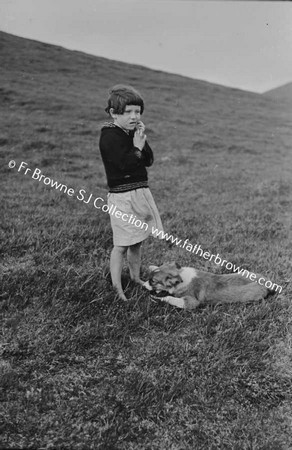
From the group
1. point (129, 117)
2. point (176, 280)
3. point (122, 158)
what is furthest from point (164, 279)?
point (129, 117)

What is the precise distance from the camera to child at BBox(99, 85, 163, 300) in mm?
3879

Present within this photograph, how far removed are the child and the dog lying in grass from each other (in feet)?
1.46

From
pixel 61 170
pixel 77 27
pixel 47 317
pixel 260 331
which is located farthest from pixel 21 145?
pixel 260 331

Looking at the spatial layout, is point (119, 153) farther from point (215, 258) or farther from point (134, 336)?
point (215, 258)

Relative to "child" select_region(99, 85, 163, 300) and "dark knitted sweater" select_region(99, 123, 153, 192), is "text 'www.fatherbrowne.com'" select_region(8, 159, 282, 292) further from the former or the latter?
"dark knitted sweater" select_region(99, 123, 153, 192)

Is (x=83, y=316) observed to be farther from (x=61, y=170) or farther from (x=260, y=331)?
(x=61, y=170)

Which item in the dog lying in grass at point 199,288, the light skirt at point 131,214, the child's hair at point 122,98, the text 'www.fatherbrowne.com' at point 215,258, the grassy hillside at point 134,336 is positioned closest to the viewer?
Result: the grassy hillside at point 134,336

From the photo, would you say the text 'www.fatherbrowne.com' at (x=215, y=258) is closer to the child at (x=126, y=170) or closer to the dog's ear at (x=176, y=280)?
the child at (x=126, y=170)

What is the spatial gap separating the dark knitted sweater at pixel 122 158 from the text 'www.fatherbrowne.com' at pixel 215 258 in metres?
0.59

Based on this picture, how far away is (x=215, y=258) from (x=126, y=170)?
2.11 m

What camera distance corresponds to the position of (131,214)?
13.5 ft

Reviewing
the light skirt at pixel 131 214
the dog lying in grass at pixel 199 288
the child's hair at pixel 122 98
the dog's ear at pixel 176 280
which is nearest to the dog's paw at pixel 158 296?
the dog lying in grass at pixel 199 288

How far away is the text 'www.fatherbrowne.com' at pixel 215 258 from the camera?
14.9 feet

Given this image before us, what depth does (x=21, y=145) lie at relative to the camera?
11258 mm
